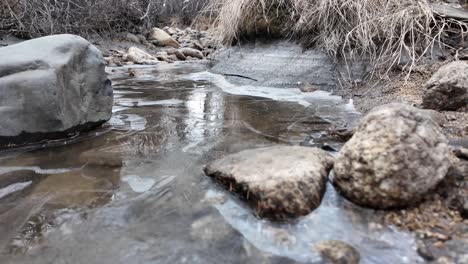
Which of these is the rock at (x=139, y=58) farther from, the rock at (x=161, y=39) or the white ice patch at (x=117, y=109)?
the white ice patch at (x=117, y=109)

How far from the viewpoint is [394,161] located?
143 cm

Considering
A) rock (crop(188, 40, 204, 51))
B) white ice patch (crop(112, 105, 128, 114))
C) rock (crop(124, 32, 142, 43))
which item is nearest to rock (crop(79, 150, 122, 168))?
white ice patch (crop(112, 105, 128, 114))

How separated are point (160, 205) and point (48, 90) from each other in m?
1.25

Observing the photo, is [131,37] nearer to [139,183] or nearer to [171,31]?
[171,31]

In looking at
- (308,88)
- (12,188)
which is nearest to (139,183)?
(12,188)

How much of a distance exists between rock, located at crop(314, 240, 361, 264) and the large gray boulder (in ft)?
6.15

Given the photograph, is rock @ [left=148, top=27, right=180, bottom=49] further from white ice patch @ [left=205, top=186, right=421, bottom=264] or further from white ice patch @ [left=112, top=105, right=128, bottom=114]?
white ice patch @ [left=205, top=186, right=421, bottom=264]

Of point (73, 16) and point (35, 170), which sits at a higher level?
point (73, 16)

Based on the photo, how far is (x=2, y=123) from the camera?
2229mm

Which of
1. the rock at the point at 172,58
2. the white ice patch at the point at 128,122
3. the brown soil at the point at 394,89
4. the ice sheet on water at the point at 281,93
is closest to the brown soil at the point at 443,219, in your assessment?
the brown soil at the point at 394,89

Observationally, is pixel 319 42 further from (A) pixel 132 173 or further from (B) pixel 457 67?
(A) pixel 132 173

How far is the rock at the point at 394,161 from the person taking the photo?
55.7 inches

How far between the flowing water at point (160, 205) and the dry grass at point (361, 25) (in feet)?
3.81

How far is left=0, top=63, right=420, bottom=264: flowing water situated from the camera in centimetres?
131
